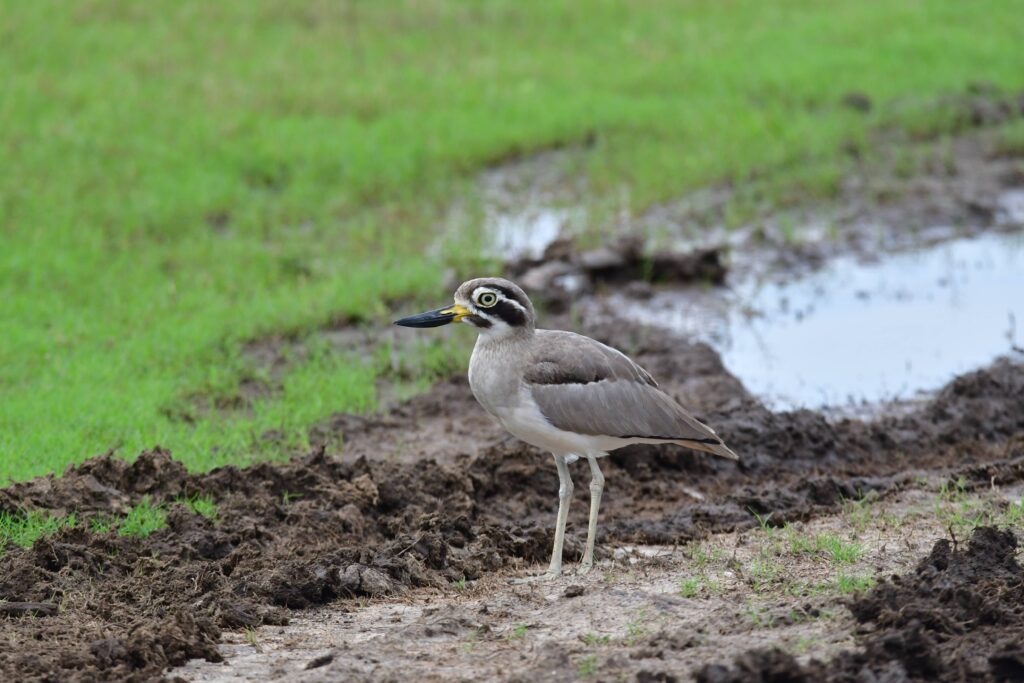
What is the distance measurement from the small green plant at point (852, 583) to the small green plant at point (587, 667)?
1.33 m

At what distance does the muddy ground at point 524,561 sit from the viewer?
580 centimetres

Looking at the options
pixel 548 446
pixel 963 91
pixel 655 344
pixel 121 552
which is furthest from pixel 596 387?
pixel 963 91

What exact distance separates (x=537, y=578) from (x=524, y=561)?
0.42 meters

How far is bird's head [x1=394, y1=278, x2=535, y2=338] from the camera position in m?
7.64

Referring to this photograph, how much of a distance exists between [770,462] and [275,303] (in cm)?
459

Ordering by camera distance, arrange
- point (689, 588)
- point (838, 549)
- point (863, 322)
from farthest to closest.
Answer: point (863, 322) < point (838, 549) < point (689, 588)

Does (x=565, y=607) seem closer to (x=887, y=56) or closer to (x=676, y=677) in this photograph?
(x=676, y=677)

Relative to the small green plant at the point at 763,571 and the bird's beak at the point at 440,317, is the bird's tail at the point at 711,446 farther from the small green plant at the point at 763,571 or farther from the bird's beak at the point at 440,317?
the bird's beak at the point at 440,317

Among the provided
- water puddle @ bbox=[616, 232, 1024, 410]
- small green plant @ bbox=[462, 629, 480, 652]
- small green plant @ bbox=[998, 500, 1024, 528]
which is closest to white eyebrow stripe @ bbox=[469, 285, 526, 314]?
small green plant @ bbox=[462, 629, 480, 652]

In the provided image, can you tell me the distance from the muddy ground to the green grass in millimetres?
81

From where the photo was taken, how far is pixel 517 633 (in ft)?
20.4

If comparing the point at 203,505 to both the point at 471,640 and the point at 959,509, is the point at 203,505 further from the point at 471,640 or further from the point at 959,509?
the point at 959,509

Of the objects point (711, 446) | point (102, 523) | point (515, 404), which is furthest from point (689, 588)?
point (102, 523)

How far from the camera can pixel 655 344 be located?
1121 cm
